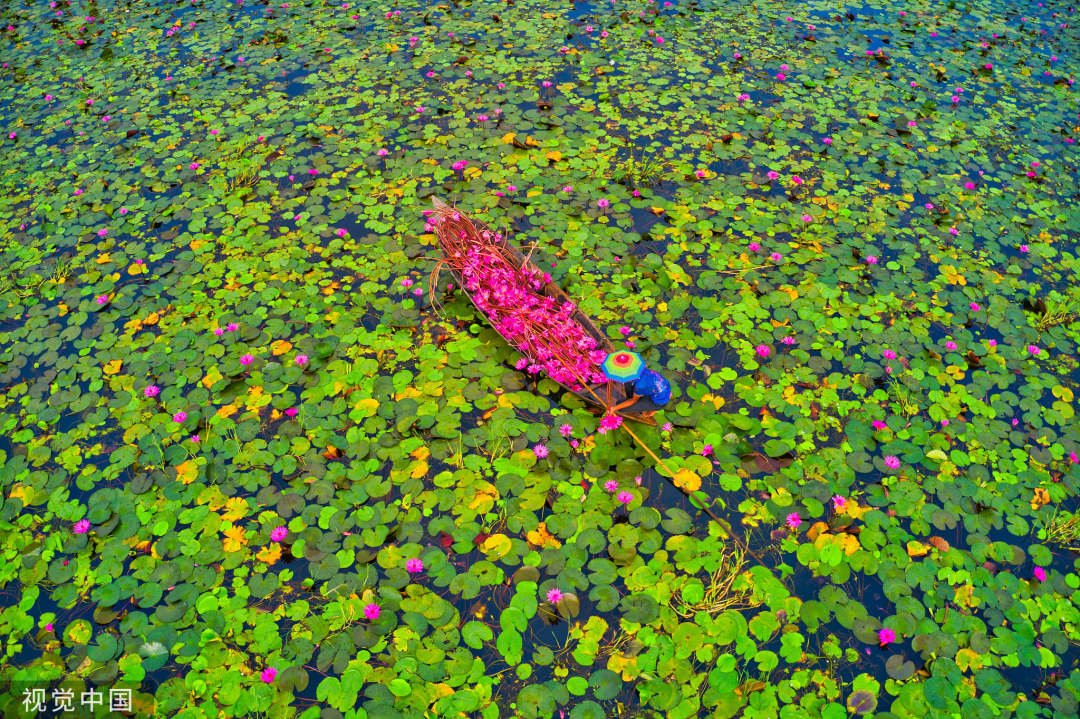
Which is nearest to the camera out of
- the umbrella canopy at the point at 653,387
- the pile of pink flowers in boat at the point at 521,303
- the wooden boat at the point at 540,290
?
the umbrella canopy at the point at 653,387

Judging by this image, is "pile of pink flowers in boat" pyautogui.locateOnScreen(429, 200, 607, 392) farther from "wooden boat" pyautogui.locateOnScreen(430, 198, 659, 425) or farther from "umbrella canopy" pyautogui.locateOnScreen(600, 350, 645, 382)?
"umbrella canopy" pyautogui.locateOnScreen(600, 350, 645, 382)

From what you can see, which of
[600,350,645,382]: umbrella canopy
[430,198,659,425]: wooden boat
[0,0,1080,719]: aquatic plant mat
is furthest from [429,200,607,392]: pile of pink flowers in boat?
[600,350,645,382]: umbrella canopy

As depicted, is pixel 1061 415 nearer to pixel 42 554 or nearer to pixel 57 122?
pixel 42 554

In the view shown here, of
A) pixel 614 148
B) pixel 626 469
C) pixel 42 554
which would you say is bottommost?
pixel 42 554

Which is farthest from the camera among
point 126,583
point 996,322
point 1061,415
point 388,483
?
point 996,322

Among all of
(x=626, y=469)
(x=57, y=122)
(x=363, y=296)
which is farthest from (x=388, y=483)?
(x=57, y=122)

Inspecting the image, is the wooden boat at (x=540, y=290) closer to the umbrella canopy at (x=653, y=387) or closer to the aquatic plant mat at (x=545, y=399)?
the umbrella canopy at (x=653, y=387)

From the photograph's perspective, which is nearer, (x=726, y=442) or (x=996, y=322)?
(x=726, y=442)

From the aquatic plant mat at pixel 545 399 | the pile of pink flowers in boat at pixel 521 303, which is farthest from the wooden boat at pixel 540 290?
the aquatic plant mat at pixel 545 399
